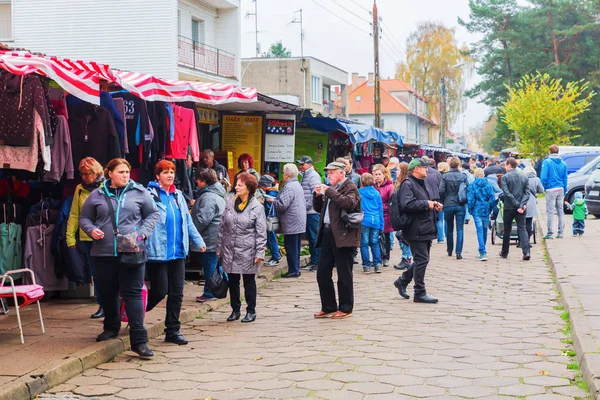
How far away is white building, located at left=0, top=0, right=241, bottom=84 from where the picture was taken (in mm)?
25855

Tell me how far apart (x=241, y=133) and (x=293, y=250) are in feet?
10.2

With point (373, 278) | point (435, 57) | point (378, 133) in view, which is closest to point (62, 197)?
point (373, 278)

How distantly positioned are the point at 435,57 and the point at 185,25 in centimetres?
4123

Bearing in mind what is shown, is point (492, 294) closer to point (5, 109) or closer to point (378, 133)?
point (5, 109)

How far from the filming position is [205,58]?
28.5m

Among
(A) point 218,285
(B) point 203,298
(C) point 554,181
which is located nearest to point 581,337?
(A) point 218,285

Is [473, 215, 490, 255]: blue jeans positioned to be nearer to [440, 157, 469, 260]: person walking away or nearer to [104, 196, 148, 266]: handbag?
[440, 157, 469, 260]: person walking away

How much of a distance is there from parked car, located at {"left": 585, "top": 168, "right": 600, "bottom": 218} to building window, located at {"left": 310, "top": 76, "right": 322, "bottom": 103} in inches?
934

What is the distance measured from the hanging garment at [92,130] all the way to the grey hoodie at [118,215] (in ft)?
Answer: 6.53

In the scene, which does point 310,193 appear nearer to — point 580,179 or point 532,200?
point 532,200

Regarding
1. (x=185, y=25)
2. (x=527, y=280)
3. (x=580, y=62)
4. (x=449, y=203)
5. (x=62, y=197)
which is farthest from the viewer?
(x=580, y=62)

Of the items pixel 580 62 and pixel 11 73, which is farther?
pixel 580 62

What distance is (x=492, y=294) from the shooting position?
425 inches

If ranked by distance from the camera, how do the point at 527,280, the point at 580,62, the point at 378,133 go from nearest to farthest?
the point at 527,280
the point at 378,133
the point at 580,62
